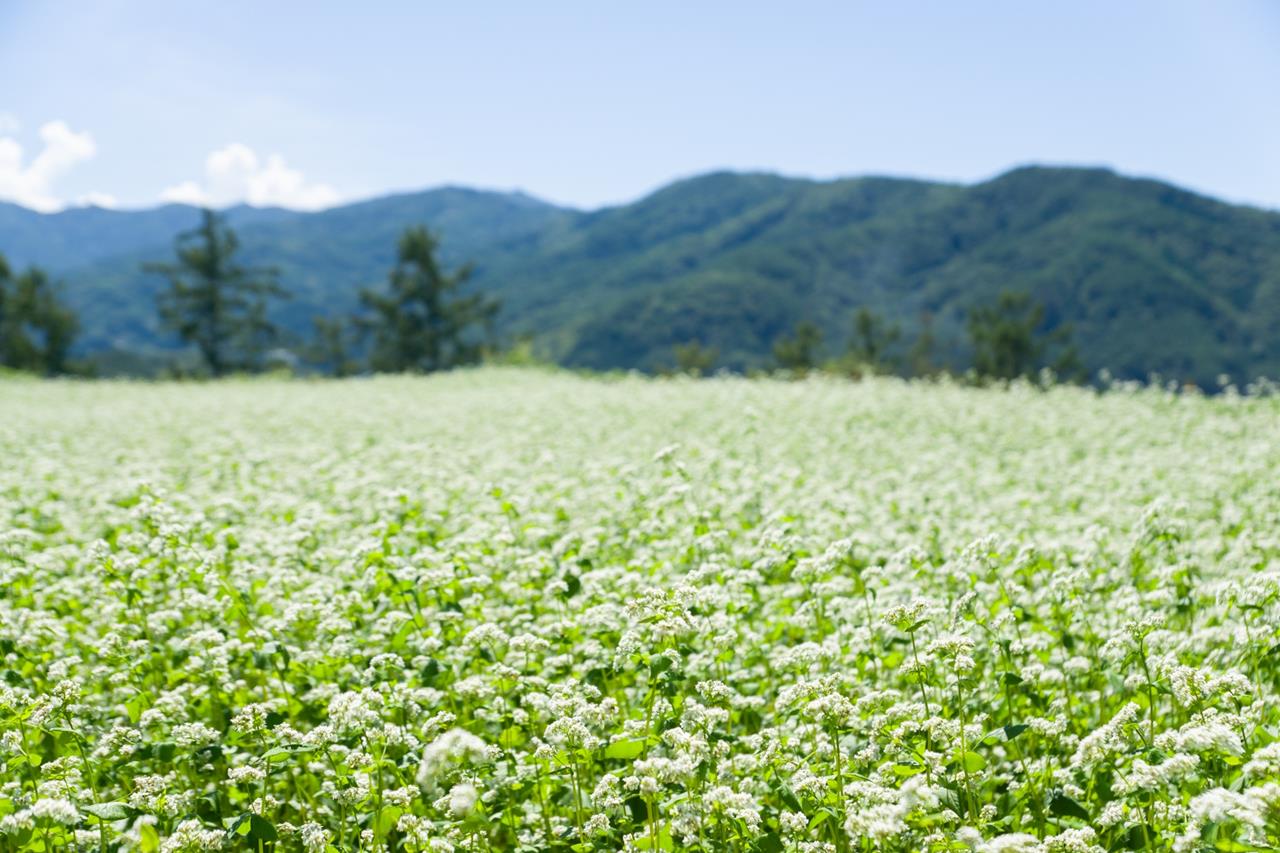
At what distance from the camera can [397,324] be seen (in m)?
78.9

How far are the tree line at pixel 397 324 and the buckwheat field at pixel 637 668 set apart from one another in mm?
60857

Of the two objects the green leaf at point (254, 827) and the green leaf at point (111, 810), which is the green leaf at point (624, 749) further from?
the green leaf at point (111, 810)

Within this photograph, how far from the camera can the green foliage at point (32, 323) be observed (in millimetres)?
84062

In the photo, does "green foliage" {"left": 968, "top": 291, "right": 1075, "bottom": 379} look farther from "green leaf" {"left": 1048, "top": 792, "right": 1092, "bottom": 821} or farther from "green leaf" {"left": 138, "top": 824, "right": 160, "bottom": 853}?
"green leaf" {"left": 138, "top": 824, "right": 160, "bottom": 853}

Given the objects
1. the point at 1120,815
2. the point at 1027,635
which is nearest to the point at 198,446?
the point at 1027,635

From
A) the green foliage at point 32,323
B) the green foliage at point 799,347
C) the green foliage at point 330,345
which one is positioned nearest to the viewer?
the green foliage at point 799,347

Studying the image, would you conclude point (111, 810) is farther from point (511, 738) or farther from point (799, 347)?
point (799, 347)

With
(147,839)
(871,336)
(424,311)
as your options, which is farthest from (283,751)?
(871,336)

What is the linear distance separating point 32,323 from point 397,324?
44072mm

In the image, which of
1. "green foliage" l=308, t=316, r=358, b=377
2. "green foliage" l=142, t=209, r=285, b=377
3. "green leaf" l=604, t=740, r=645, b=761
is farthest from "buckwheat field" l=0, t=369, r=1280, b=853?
"green foliage" l=308, t=316, r=358, b=377

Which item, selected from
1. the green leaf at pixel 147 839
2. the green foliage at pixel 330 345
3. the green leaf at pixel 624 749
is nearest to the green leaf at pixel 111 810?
the green leaf at pixel 147 839

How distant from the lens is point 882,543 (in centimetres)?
929

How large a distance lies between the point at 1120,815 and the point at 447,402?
2641cm

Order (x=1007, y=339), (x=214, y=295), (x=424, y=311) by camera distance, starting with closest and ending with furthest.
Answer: (x=214, y=295) < (x=424, y=311) < (x=1007, y=339)
